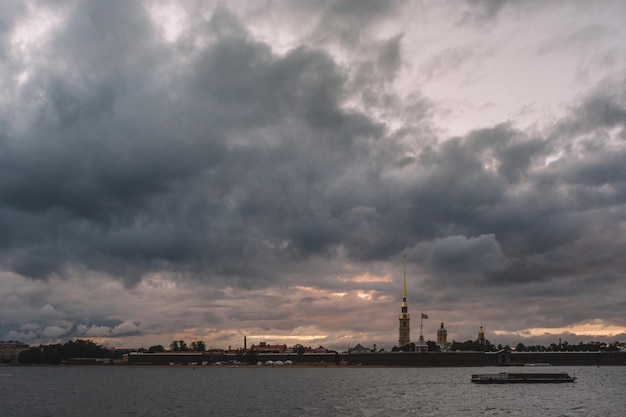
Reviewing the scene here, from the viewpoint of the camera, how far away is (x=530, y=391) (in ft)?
321

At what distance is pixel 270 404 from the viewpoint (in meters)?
75.6

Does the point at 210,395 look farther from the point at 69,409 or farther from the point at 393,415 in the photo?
the point at 393,415

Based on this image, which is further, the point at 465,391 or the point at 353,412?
the point at 465,391

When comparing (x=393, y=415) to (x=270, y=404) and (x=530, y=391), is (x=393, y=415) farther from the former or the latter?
(x=530, y=391)

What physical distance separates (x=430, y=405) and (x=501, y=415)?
11.1 meters

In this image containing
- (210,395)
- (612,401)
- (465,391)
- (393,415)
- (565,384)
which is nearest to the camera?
(393,415)

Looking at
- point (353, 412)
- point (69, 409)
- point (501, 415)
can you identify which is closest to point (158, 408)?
point (69, 409)

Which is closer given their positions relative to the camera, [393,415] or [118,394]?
[393,415]

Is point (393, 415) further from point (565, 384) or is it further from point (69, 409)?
point (565, 384)

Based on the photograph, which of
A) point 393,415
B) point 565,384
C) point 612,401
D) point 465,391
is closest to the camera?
point 393,415

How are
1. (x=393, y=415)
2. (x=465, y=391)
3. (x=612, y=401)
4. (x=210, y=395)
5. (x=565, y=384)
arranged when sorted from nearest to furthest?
1. (x=393, y=415)
2. (x=612, y=401)
3. (x=210, y=395)
4. (x=465, y=391)
5. (x=565, y=384)

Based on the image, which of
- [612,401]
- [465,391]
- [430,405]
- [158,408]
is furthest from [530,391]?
[158,408]

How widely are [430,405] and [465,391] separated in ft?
82.4

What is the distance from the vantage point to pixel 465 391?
97500 mm
